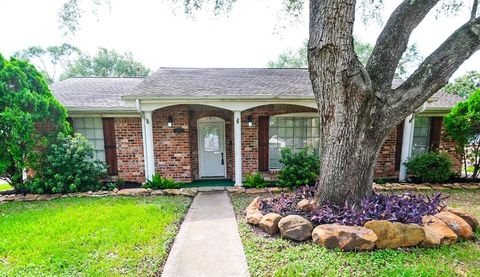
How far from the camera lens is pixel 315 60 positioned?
140 inches

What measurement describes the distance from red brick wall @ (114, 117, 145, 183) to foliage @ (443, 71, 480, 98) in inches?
1060

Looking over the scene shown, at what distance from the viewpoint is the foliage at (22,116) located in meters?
5.49

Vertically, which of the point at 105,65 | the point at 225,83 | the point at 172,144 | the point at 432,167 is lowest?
the point at 432,167

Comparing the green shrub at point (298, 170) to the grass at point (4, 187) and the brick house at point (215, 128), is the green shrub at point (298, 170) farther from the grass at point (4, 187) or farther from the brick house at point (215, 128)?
the grass at point (4, 187)

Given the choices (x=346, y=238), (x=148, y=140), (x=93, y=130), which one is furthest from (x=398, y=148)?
(x=93, y=130)

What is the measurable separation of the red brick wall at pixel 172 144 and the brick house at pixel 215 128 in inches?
1.1

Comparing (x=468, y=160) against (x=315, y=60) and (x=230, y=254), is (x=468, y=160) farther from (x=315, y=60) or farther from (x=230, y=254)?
(x=230, y=254)

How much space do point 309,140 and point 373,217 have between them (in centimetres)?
415

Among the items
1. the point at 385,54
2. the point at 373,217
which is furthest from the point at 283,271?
the point at 385,54

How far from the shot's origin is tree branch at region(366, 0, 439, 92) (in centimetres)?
351

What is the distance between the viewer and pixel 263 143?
734 cm

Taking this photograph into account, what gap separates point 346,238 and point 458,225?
1870 millimetres

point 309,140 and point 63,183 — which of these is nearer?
point 63,183

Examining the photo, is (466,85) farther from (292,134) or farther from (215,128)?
(215,128)
